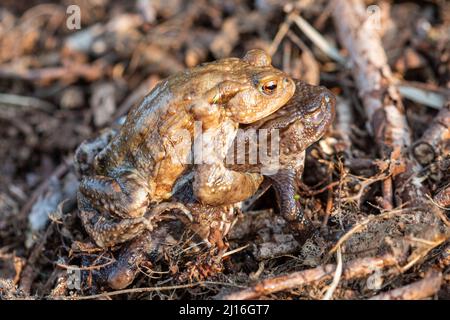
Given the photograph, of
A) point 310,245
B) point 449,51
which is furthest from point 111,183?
point 449,51

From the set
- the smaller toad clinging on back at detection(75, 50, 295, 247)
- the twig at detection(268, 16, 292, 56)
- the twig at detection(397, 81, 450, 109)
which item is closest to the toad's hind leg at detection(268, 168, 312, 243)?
the smaller toad clinging on back at detection(75, 50, 295, 247)

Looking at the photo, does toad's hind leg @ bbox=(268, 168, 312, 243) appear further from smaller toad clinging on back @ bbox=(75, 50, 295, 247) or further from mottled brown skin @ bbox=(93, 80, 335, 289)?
smaller toad clinging on back @ bbox=(75, 50, 295, 247)

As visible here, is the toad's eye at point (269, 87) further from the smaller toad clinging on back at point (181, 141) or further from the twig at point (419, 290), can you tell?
the twig at point (419, 290)

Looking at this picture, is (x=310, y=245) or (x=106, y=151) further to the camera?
(x=106, y=151)

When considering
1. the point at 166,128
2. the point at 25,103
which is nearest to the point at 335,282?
the point at 166,128

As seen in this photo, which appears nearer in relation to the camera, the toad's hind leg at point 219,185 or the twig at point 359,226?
the twig at point 359,226

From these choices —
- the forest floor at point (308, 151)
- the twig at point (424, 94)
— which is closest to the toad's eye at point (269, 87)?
the forest floor at point (308, 151)
